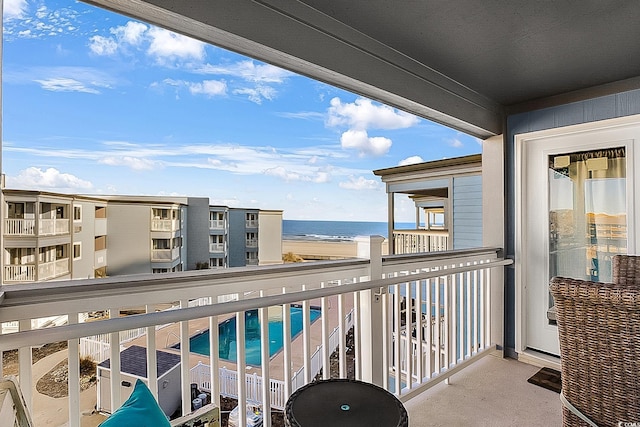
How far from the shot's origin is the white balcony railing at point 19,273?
1314mm

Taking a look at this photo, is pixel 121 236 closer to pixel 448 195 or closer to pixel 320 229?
pixel 448 195

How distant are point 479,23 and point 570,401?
1.90 meters

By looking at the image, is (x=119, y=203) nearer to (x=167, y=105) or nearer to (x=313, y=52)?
(x=313, y=52)

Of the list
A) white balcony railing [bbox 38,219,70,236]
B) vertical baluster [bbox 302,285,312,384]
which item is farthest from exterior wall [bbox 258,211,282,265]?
white balcony railing [bbox 38,219,70,236]

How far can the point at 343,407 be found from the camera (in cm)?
124

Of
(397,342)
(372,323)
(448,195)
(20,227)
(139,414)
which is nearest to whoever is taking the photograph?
(139,414)

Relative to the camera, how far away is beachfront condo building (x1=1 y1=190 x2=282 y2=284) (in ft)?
5.21

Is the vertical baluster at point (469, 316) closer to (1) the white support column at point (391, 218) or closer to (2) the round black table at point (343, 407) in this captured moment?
(2) the round black table at point (343, 407)

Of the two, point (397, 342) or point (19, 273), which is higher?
point (19, 273)

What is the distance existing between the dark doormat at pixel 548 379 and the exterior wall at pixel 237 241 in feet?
9.21

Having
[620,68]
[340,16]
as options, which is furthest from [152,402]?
[620,68]

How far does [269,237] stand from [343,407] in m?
3.11

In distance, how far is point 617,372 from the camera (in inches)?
50.8

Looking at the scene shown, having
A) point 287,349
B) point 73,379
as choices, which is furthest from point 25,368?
point 287,349
